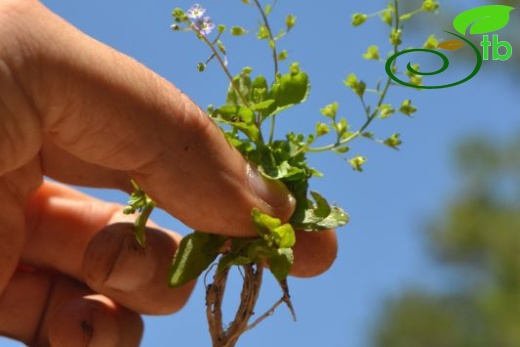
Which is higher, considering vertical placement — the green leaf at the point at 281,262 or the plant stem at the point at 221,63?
the plant stem at the point at 221,63

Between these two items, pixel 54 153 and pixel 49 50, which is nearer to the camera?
pixel 49 50

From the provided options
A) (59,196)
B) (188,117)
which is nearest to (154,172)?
(188,117)

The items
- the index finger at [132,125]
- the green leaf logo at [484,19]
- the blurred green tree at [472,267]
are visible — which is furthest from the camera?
the blurred green tree at [472,267]

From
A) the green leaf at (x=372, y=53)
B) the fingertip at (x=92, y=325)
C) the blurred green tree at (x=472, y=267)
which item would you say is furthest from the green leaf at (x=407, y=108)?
the blurred green tree at (x=472, y=267)

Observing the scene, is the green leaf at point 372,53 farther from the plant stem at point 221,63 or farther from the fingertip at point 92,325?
the fingertip at point 92,325

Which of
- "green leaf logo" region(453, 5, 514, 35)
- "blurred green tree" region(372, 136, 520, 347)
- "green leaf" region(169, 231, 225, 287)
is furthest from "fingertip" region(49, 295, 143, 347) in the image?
"blurred green tree" region(372, 136, 520, 347)

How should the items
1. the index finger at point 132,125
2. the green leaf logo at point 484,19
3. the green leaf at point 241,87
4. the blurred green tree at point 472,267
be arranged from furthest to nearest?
the blurred green tree at point 472,267 < the green leaf logo at point 484,19 < the green leaf at point 241,87 < the index finger at point 132,125

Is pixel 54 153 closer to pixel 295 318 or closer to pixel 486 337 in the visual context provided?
pixel 295 318

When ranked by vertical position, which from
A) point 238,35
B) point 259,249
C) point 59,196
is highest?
point 238,35
